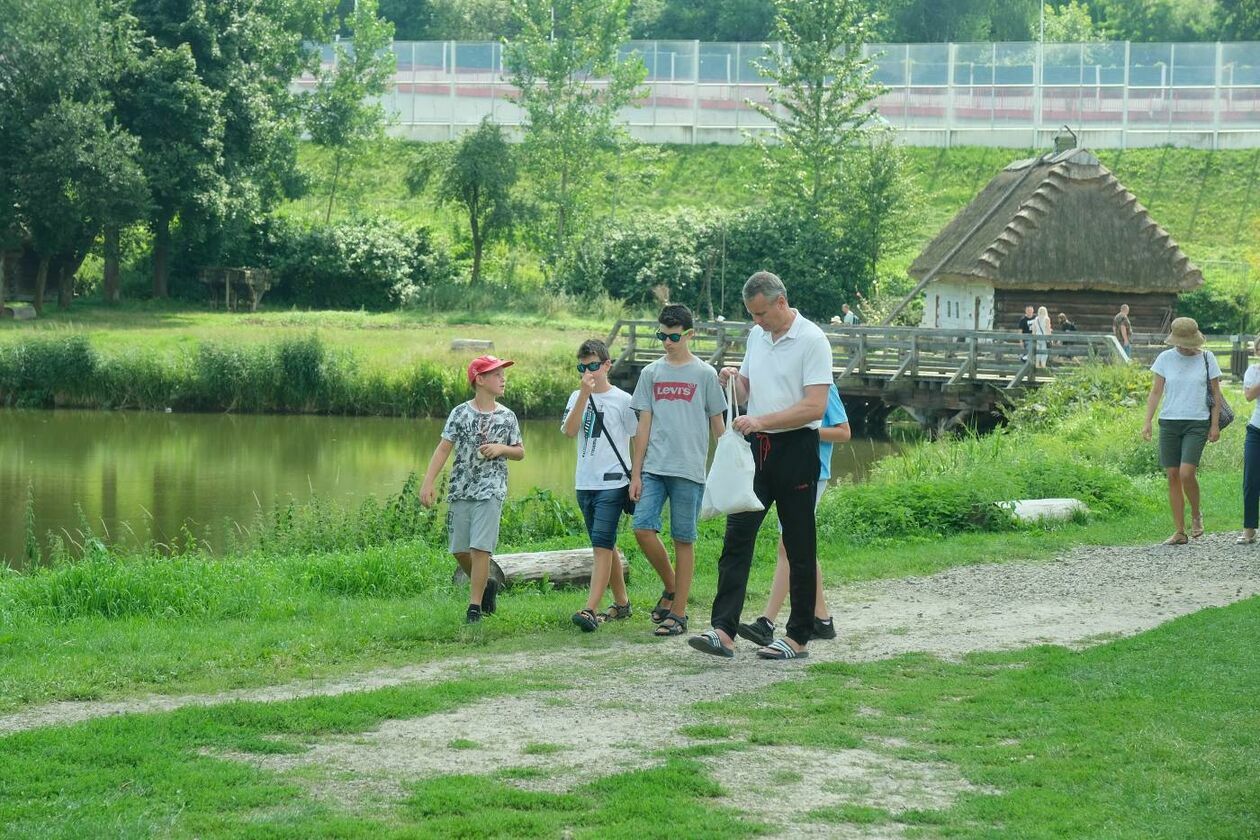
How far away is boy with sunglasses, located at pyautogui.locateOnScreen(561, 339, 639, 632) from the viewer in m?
9.94

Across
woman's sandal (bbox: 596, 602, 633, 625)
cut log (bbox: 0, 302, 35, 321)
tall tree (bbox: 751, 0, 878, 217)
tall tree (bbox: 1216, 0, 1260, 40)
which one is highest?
tall tree (bbox: 1216, 0, 1260, 40)

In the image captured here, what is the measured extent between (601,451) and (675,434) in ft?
2.48

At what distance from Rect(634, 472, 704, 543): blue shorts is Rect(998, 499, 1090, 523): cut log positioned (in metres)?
6.22

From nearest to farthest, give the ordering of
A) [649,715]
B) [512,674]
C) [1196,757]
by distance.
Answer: [1196,757] < [649,715] < [512,674]

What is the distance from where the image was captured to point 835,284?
50.7m

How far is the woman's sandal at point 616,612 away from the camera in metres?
10.2

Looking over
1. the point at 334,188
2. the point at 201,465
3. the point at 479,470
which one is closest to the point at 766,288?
the point at 479,470

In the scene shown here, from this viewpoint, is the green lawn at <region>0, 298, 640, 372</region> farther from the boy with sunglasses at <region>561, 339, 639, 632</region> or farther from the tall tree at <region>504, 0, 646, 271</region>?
the boy with sunglasses at <region>561, 339, 639, 632</region>

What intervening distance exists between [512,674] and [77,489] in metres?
16.5

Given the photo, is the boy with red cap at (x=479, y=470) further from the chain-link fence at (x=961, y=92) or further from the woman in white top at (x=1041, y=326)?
the chain-link fence at (x=961, y=92)

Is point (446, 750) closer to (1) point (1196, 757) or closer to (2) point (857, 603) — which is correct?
(1) point (1196, 757)

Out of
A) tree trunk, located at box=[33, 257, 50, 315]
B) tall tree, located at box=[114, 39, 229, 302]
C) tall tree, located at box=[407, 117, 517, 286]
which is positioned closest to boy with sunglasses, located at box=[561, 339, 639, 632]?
tall tree, located at box=[114, 39, 229, 302]

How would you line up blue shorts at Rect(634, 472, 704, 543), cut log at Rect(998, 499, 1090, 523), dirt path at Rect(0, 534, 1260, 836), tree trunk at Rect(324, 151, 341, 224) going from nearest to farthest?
dirt path at Rect(0, 534, 1260, 836) → blue shorts at Rect(634, 472, 704, 543) → cut log at Rect(998, 499, 1090, 523) → tree trunk at Rect(324, 151, 341, 224)

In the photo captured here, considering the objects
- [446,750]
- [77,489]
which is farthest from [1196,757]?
[77,489]
